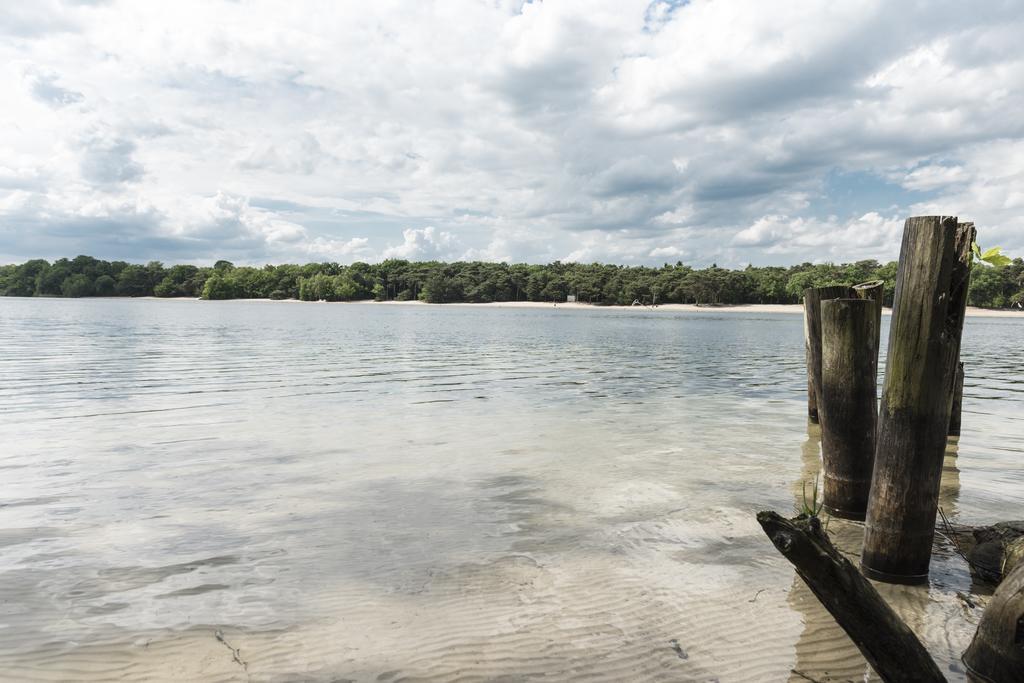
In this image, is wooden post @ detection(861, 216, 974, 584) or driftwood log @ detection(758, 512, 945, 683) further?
wooden post @ detection(861, 216, 974, 584)

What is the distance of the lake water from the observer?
16.2ft

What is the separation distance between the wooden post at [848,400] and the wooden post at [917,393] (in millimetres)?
1830

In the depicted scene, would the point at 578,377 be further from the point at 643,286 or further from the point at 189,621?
the point at 643,286

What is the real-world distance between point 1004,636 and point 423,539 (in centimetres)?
521

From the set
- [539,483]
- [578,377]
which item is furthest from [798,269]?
[539,483]

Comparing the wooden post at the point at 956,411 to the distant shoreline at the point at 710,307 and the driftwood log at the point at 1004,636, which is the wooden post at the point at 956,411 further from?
the distant shoreline at the point at 710,307

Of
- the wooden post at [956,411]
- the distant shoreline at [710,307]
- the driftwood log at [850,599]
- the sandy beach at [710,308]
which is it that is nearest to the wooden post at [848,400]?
the driftwood log at [850,599]

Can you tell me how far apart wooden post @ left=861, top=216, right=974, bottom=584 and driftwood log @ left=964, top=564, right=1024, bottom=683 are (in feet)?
4.96

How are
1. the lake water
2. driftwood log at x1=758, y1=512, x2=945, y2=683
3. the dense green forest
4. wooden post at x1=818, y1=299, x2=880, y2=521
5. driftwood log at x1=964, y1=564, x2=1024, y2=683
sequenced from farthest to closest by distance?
the dense green forest → wooden post at x1=818, y1=299, x2=880, y2=521 → the lake water → driftwood log at x1=964, y1=564, x2=1024, y2=683 → driftwood log at x1=758, y1=512, x2=945, y2=683

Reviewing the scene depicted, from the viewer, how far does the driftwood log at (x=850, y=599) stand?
130 inches

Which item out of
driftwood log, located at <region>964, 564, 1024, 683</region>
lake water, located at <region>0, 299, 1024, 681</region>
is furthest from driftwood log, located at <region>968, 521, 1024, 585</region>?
driftwood log, located at <region>964, 564, 1024, 683</region>

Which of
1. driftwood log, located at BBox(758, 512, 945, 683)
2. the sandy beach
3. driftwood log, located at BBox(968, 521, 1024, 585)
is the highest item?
the sandy beach

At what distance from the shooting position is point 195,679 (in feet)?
14.7

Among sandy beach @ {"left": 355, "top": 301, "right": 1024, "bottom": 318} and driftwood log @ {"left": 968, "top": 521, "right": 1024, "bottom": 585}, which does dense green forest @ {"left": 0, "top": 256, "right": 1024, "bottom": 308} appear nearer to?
sandy beach @ {"left": 355, "top": 301, "right": 1024, "bottom": 318}
